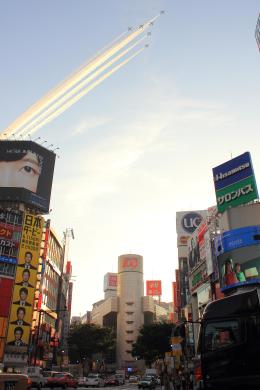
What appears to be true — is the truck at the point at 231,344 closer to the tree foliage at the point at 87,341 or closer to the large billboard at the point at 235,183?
the large billboard at the point at 235,183

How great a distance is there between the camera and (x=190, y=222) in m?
92.8

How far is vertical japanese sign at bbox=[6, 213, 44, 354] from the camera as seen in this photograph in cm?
6259

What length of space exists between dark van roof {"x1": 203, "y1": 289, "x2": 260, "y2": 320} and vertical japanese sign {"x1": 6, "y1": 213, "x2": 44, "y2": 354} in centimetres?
5648

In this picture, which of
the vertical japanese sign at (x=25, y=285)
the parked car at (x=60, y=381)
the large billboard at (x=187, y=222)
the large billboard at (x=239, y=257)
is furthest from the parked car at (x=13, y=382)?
the large billboard at (x=187, y=222)

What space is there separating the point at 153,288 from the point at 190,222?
7498cm

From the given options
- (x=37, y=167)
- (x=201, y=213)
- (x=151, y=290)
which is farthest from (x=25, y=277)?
(x=151, y=290)

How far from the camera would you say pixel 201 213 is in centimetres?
9444

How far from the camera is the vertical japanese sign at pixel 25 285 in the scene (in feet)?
205

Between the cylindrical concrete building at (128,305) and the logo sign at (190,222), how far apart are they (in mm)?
61653

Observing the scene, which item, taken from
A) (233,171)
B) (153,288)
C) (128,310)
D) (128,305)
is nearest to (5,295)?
(233,171)

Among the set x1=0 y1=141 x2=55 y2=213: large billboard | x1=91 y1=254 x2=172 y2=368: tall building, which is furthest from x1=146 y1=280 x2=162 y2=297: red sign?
x1=0 y1=141 x2=55 y2=213: large billboard

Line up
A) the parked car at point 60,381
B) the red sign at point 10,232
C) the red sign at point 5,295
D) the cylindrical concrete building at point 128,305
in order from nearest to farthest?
the parked car at point 60,381
the red sign at point 5,295
the red sign at point 10,232
the cylindrical concrete building at point 128,305

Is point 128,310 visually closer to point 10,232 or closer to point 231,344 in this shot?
point 10,232

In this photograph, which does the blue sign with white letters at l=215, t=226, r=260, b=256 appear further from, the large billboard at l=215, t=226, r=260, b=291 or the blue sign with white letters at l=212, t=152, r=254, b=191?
the blue sign with white letters at l=212, t=152, r=254, b=191
